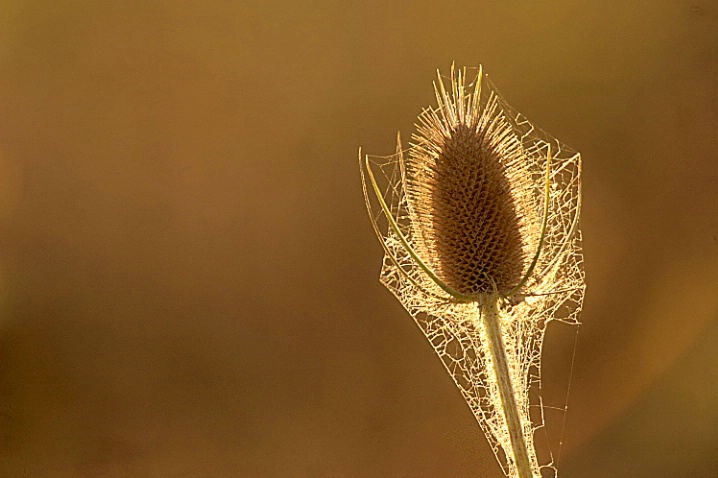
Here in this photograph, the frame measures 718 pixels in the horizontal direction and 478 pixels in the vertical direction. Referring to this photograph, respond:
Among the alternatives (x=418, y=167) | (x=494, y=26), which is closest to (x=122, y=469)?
(x=418, y=167)

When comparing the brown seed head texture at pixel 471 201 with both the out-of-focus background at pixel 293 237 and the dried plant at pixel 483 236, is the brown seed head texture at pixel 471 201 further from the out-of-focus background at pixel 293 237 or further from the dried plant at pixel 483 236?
the out-of-focus background at pixel 293 237

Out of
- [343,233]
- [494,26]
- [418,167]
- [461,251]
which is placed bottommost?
[461,251]

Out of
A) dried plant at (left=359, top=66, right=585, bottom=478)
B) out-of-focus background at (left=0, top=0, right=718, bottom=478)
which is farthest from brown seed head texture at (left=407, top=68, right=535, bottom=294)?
out-of-focus background at (left=0, top=0, right=718, bottom=478)

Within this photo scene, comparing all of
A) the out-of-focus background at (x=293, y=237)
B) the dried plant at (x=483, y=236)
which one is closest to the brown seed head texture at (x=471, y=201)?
the dried plant at (x=483, y=236)

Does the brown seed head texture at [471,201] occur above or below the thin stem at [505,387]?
above

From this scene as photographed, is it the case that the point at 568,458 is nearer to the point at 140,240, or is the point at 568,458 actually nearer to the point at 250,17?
the point at 140,240

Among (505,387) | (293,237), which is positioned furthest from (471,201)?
(293,237)

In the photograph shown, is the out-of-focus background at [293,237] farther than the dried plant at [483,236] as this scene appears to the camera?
Yes
